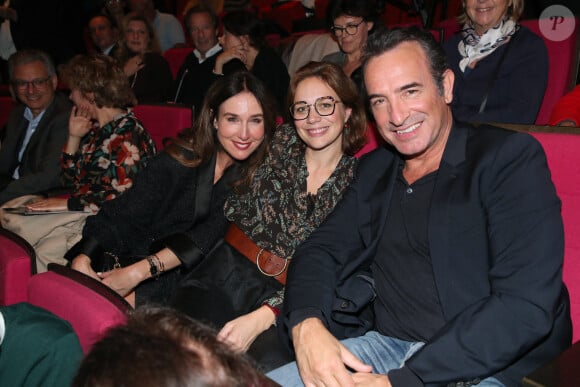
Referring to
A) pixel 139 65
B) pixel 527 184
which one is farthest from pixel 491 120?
pixel 139 65

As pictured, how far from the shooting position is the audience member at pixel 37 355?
3.41 feet

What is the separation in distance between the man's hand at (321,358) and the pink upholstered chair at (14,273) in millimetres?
754

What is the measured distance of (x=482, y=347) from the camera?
1.24m

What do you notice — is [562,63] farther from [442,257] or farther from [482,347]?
[482,347]

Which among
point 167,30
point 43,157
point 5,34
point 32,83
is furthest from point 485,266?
point 5,34

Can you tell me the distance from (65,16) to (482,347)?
5676 millimetres

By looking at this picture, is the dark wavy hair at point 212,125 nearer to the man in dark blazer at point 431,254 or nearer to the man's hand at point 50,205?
the man in dark blazer at point 431,254

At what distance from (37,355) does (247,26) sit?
2865 mm

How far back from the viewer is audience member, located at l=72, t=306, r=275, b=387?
602 millimetres

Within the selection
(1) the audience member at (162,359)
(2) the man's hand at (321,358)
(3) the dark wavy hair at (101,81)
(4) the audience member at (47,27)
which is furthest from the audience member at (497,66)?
(4) the audience member at (47,27)

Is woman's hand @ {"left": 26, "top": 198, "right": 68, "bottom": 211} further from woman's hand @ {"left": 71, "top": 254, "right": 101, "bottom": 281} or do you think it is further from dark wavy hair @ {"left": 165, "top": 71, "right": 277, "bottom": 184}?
dark wavy hair @ {"left": 165, "top": 71, "right": 277, "bottom": 184}

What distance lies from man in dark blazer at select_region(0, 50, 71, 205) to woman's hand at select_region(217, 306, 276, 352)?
1933 millimetres

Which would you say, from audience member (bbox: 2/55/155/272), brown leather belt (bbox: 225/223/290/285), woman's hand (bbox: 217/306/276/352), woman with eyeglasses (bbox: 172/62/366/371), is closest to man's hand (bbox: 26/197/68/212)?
audience member (bbox: 2/55/155/272)

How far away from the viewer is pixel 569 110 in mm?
2254
